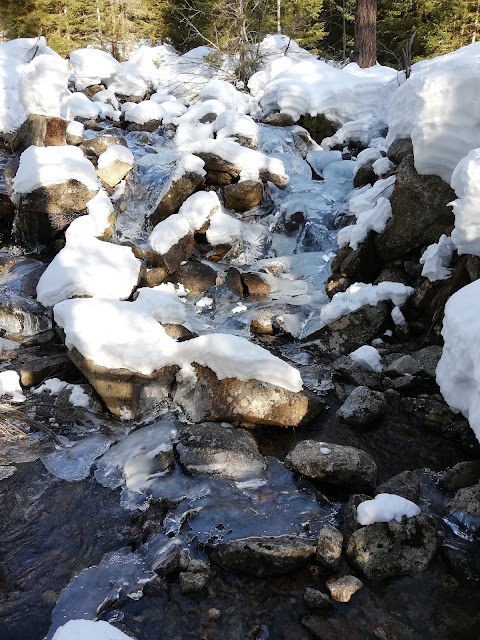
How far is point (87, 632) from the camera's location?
2.62 metres

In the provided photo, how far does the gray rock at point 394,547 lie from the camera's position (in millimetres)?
3232

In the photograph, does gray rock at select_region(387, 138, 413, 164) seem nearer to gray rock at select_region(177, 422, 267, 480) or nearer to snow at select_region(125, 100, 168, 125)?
gray rock at select_region(177, 422, 267, 480)

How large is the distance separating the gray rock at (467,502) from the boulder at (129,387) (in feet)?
9.10

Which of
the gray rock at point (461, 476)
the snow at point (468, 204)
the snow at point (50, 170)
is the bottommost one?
the gray rock at point (461, 476)

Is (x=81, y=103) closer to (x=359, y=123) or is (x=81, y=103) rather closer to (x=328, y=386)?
(x=359, y=123)

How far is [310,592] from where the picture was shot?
3098 mm

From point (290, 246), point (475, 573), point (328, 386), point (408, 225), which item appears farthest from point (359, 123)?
point (475, 573)

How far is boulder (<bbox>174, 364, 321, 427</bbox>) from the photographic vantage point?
15.5ft

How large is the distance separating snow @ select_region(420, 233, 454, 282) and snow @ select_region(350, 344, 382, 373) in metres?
1.11

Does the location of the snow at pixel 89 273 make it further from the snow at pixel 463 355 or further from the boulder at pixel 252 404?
the snow at pixel 463 355

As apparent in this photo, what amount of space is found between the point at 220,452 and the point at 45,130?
826 cm

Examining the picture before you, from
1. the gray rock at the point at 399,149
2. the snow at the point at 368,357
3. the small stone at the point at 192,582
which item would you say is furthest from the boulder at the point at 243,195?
the small stone at the point at 192,582

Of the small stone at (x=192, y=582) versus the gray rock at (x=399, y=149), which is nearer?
the small stone at (x=192, y=582)

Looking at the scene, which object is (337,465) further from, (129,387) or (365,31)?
(365,31)
